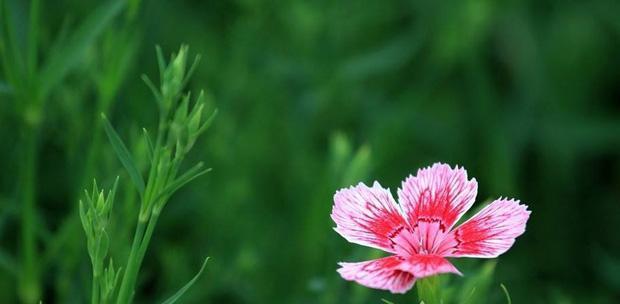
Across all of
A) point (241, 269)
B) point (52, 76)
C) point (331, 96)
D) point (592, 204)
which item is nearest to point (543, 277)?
point (592, 204)

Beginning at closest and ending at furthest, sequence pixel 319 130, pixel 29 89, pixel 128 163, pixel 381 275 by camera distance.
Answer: pixel 381 275 < pixel 128 163 < pixel 29 89 < pixel 319 130

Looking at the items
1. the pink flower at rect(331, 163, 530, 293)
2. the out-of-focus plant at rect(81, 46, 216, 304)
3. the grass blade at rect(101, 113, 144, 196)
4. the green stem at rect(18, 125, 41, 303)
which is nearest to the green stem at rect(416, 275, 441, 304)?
the pink flower at rect(331, 163, 530, 293)

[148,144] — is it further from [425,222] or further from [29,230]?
[29,230]

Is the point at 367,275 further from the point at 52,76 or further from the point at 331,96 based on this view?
the point at 331,96

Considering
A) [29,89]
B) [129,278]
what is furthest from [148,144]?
[29,89]

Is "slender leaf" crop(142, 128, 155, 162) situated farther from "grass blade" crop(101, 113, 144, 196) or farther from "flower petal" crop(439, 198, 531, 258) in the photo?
"flower petal" crop(439, 198, 531, 258)

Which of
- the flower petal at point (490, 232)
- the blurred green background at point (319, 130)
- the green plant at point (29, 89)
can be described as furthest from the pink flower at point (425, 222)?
the green plant at point (29, 89)

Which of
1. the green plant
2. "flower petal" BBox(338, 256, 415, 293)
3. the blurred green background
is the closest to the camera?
"flower petal" BBox(338, 256, 415, 293)
